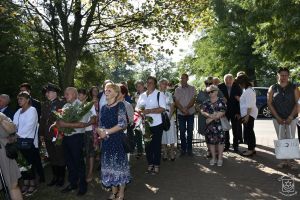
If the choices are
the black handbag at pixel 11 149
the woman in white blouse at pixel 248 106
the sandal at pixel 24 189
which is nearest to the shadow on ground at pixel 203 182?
the sandal at pixel 24 189

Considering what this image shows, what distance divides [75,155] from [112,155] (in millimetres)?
896

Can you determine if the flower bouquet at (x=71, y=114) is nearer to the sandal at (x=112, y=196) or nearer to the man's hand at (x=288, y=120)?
the sandal at (x=112, y=196)

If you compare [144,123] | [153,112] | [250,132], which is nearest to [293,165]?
[250,132]

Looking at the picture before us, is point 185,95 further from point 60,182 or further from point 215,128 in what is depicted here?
point 60,182

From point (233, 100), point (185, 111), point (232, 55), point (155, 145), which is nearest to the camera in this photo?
point (155, 145)

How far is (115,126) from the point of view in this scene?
6211 millimetres

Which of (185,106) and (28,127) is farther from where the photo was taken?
(185,106)

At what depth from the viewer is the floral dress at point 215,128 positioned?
887 cm

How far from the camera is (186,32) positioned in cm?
1346

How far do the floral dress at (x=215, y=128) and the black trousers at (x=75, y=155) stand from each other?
2987mm

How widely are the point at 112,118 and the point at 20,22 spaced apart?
547 cm

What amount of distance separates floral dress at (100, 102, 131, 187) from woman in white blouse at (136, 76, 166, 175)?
1934mm

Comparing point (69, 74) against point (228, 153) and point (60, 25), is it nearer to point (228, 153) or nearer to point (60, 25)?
point (60, 25)

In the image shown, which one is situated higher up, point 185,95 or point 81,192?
point 185,95
